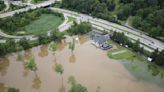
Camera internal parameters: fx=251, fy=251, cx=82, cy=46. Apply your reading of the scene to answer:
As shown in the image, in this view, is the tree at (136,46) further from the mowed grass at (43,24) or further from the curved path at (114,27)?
the mowed grass at (43,24)

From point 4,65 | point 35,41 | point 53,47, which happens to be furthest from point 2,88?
point 35,41

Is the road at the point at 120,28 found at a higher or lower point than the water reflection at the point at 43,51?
higher

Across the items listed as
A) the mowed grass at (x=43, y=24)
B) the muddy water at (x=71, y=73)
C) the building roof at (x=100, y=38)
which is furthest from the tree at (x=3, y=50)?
the building roof at (x=100, y=38)

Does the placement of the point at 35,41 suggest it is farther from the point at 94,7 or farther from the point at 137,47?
the point at 137,47

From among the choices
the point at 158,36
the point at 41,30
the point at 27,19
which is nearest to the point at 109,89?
the point at 158,36

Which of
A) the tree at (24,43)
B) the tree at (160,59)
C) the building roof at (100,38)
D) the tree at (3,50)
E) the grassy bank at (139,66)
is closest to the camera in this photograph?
the grassy bank at (139,66)

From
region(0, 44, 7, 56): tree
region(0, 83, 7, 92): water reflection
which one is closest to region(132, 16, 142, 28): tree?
region(0, 44, 7, 56): tree

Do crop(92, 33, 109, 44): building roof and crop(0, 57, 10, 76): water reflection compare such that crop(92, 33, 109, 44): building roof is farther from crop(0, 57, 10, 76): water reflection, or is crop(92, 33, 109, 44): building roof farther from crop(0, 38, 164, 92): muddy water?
crop(0, 57, 10, 76): water reflection
